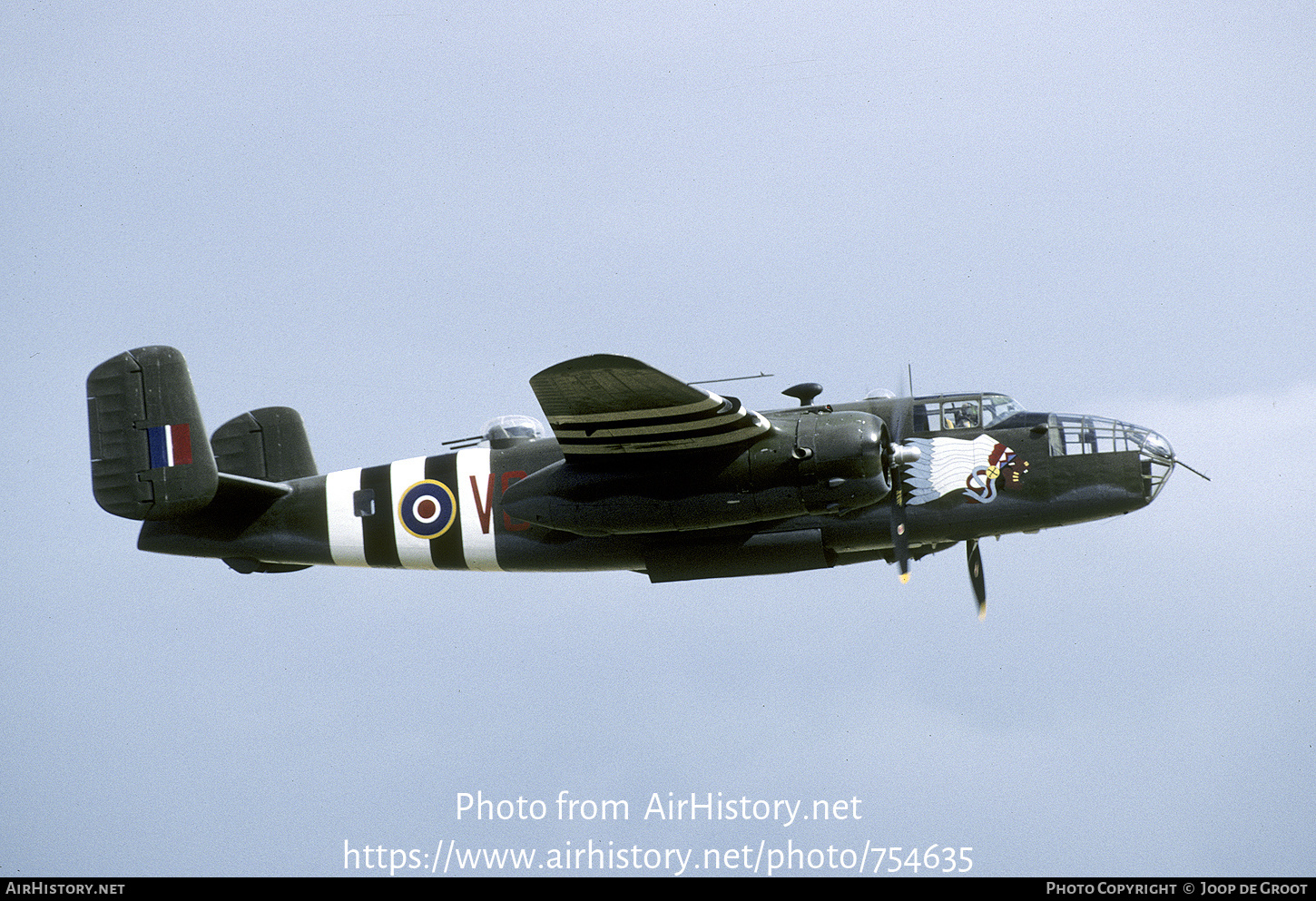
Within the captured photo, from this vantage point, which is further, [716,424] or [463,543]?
[463,543]

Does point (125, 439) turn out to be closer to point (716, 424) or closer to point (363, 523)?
point (363, 523)

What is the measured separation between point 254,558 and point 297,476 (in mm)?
2298

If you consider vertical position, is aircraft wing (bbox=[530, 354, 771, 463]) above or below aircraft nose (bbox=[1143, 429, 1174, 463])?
above

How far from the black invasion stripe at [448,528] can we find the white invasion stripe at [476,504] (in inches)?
1.8

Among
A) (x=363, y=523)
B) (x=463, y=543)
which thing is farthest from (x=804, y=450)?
(x=363, y=523)

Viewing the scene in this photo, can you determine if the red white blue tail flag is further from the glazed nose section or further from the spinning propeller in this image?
the glazed nose section

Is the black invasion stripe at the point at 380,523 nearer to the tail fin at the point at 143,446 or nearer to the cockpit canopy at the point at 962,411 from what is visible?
the tail fin at the point at 143,446

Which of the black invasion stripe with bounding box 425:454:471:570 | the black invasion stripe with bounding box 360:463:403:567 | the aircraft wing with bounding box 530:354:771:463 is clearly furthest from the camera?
the black invasion stripe with bounding box 360:463:403:567

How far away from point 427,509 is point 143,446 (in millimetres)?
3928

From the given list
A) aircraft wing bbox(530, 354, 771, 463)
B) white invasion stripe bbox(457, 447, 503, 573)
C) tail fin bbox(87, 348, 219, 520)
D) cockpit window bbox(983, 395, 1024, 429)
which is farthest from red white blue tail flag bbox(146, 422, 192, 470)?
cockpit window bbox(983, 395, 1024, 429)

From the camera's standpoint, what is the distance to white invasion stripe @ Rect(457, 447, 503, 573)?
21188 mm

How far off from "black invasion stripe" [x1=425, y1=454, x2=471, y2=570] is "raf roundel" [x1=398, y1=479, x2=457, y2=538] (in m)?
0.06

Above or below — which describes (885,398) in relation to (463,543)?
above
